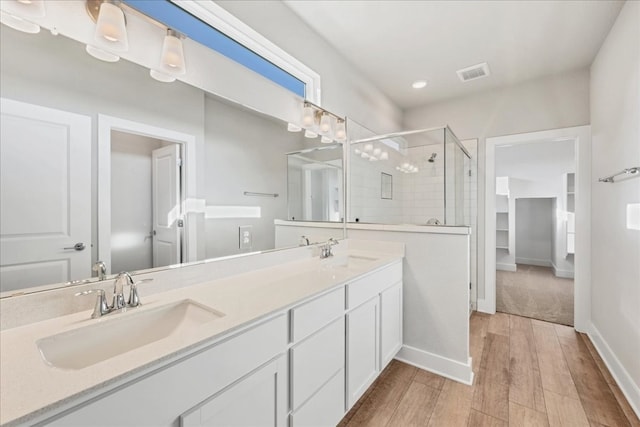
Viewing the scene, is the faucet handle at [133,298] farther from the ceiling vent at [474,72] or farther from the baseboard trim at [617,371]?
the ceiling vent at [474,72]

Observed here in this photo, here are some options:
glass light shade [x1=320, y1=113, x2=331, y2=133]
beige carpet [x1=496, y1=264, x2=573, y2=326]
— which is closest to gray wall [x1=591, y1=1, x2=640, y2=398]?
beige carpet [x1=496, y1=264, x2=573, y2=326]

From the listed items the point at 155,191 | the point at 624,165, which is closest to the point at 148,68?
the point at 155,191

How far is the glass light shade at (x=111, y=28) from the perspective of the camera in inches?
43.0

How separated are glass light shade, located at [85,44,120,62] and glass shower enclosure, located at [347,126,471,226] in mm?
1866

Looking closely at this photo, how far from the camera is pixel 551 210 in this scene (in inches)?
213

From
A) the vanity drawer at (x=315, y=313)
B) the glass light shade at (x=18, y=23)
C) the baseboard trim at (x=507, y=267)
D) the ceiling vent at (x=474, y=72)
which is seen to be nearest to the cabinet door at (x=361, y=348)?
the vanity drawer at (x=315, y=313)

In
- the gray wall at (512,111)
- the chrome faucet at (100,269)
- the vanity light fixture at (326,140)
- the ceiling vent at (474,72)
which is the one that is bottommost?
the chrome faucet at (100,269)

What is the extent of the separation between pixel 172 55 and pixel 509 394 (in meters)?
2.87

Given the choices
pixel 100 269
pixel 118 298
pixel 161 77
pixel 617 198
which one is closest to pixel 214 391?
pixel 118 298

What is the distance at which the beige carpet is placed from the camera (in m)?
3.22

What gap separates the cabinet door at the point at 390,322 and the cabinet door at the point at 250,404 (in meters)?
0.98

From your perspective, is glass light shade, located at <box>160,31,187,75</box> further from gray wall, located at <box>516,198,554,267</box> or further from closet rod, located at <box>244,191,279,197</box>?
gray wall, located at <box>516,198,554,267</box>

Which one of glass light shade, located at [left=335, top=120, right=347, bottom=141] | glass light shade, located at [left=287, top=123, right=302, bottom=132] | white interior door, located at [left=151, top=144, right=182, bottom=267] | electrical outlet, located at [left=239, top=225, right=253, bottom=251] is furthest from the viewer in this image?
glass light shade, located at [left=335, top=120, right=347, bottom=141]

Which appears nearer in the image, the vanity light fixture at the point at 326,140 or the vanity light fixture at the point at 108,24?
the vanity light fixture at the point at 108,24
